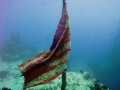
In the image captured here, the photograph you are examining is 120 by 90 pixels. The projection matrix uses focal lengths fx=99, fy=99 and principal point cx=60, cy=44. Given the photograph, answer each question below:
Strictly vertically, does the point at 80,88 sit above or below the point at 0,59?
below

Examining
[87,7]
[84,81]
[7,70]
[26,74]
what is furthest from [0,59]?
[87,7]

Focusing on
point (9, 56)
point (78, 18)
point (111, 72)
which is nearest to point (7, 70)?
point (9, 56)

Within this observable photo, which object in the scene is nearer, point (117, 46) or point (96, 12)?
point (117, 46)

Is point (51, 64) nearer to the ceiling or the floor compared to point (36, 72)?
nearer to the ceiling

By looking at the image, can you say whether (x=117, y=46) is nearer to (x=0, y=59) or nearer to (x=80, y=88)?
(x=80, y=88)

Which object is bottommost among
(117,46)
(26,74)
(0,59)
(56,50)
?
(26,74)

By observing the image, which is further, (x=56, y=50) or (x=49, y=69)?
(x=56, y=50)

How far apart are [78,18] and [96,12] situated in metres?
23.7

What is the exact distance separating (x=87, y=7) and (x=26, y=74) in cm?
12645

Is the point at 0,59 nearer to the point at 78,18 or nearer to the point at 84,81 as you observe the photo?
the point at 84,81

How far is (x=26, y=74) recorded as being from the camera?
1.62m

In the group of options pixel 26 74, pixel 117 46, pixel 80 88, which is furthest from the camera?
pixel 117 46

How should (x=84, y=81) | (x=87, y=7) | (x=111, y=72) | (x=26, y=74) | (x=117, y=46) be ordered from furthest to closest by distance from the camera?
(x=87, y=7) < (x=117, y=46) < (x=111, y=72) < (x=84, y=81) < (x=26, y=74)

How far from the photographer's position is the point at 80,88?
692cm
